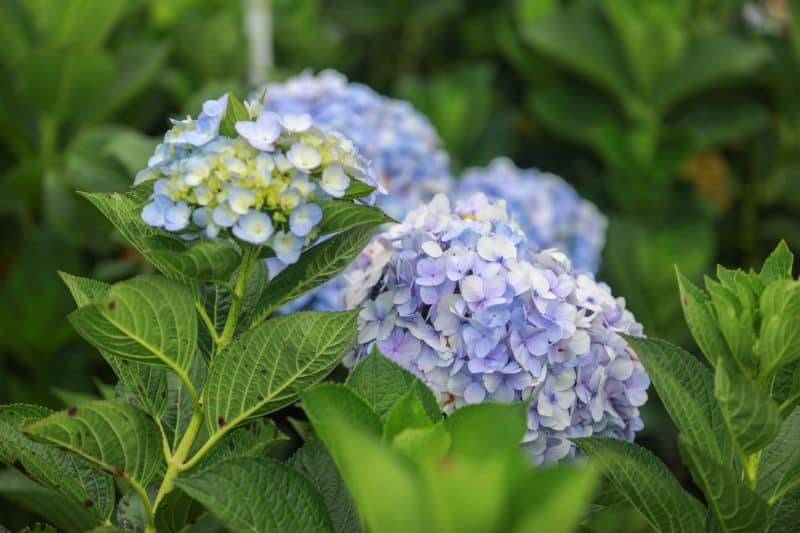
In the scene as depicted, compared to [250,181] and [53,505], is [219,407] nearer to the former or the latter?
[250,181]

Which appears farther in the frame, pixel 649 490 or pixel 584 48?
pixel 584 48

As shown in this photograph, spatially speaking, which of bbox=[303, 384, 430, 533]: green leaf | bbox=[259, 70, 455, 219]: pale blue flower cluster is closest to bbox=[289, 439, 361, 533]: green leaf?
bbox=[303, 384, 430, 533]: green leaf

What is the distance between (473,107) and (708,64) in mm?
682

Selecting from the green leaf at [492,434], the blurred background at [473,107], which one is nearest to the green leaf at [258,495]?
the green leaf at [492,434]

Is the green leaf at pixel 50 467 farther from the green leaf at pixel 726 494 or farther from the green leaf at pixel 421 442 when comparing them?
the green leaf at pixel 726 494

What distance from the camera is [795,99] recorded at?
303 cm

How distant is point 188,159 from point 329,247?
0.18 metres

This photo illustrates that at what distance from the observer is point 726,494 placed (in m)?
0.92

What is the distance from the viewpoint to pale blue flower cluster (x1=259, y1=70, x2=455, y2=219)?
1961 millimetres

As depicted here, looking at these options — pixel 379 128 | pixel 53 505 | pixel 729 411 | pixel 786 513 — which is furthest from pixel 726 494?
pixel 379 128

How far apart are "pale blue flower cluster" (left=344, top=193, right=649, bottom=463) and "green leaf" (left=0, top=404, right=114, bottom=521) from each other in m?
0.34

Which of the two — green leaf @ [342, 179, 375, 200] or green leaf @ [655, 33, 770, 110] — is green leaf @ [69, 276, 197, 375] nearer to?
green leaf @ [342, 179, 375, 200]

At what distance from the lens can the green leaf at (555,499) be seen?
62 cm

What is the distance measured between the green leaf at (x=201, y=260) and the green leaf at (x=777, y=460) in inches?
23.8
